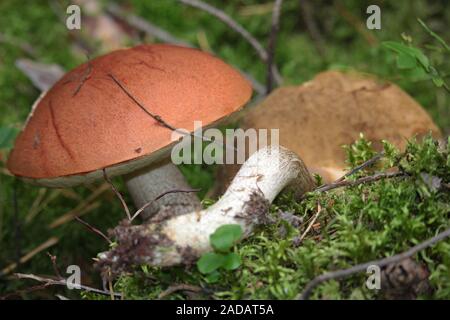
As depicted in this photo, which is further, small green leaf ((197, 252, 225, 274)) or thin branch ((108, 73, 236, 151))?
thin branch ((108, 73, 236, 151))

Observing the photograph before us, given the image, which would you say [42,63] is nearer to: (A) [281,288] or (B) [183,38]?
(B) [183,38]

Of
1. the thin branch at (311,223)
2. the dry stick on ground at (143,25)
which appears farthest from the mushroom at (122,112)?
the dry stick on ground at (143,25)

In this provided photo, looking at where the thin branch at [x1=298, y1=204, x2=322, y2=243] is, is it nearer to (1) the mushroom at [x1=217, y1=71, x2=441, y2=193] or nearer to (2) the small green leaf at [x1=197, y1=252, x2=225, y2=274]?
(2) the small green leaf at [x1=197, y1=252, x2=225, y2=274]

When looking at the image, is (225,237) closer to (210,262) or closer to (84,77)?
(210,262)

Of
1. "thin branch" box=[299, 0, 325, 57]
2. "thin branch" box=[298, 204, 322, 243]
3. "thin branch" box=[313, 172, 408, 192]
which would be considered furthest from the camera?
"thin branch" box=[299, 0, 325, 57]

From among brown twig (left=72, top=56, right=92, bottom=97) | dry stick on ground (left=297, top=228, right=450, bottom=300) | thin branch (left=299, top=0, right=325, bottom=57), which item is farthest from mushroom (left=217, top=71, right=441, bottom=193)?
thin branch (left=299, top=0, right=325, bottom=57)

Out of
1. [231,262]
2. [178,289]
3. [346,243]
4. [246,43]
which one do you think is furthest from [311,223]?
[246,43]
